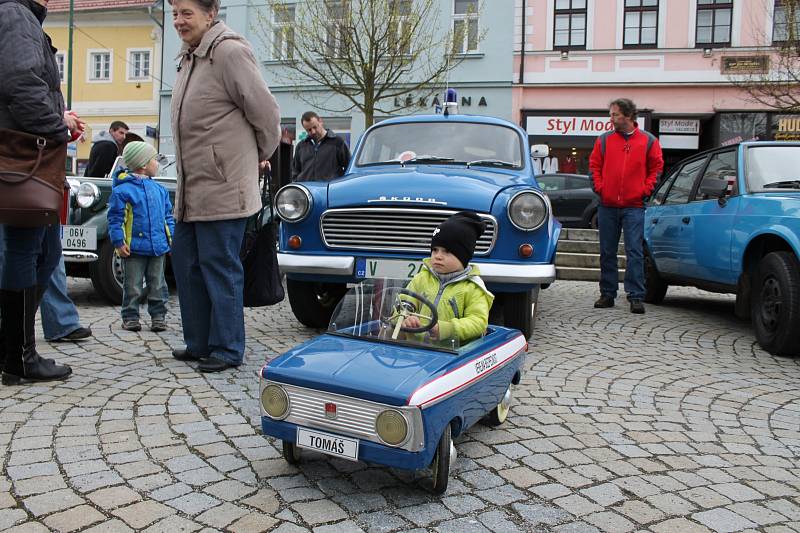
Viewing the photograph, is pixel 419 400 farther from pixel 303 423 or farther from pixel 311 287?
pixel 311 287

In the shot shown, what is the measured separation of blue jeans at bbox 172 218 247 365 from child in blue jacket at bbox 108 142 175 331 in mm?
1253

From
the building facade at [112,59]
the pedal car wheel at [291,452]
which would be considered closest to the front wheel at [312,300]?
the pedal car wheel at [291,452]

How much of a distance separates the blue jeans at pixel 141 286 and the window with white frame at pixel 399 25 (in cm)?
1231

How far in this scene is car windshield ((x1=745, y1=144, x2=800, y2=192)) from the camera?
586 cm

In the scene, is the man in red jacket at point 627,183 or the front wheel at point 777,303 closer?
the front wheel at point 777,303

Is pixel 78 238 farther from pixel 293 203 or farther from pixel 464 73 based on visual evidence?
pixel 464 73

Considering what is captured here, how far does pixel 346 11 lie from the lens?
56.3 feet

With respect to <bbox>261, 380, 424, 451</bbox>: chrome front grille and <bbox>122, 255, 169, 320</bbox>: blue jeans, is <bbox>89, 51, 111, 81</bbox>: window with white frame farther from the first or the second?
<bbox>261, 380, 424, 451</bbox>: chrome front grille

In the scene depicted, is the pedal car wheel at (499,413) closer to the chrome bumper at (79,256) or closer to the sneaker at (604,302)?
the sneaker at (604,302)

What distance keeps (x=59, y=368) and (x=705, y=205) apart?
5.41 metres

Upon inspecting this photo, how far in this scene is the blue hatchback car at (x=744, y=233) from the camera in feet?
17.1

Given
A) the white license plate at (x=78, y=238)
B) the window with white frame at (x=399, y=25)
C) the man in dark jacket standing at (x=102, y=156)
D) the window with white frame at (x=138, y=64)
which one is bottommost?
the white license plate at (x=78, y=238)

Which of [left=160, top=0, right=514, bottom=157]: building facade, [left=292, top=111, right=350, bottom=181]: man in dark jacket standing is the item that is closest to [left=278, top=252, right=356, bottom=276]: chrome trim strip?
[left=292, top=111, right=350, bottom=181]: man in dark jacket standing

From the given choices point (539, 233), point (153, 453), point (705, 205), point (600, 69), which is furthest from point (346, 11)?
point (153, 453)
